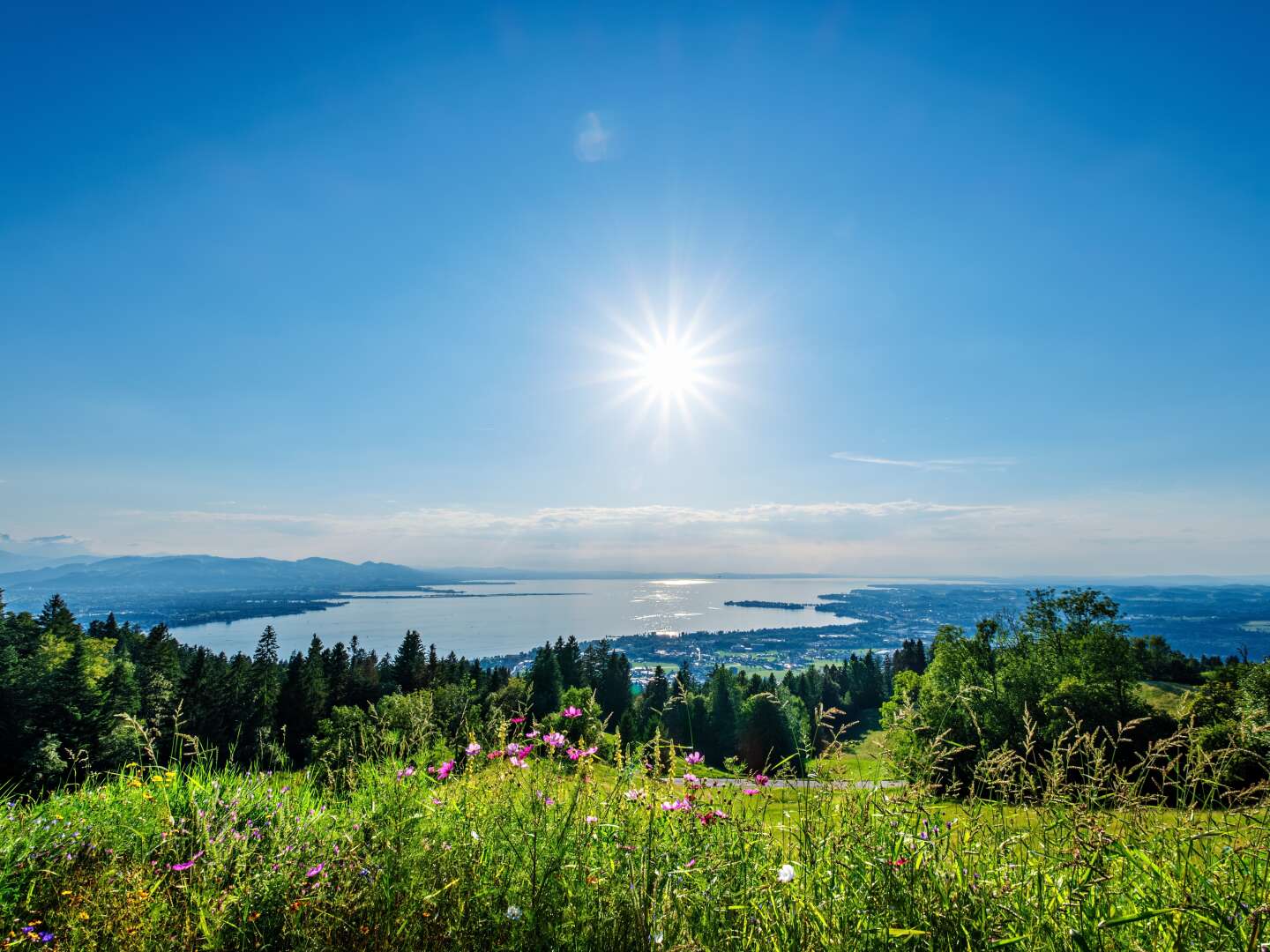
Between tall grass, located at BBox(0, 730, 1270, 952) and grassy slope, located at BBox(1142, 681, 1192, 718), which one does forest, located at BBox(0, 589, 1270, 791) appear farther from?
grassy slope, located at BBox(1142, 681, 1192, 718)

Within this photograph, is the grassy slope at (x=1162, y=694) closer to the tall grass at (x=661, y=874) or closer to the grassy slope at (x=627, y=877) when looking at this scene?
the tall grass at (x=661, y=874)

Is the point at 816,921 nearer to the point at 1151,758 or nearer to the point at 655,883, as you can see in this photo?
the point at 655,883

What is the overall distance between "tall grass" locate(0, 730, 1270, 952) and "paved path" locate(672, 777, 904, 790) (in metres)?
0.06

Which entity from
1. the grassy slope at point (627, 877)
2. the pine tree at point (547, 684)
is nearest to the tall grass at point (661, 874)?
the grassy slope at point (627, 877)

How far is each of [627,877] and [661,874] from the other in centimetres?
28

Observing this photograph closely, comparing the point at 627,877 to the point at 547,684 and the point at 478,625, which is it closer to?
the point at 547,684

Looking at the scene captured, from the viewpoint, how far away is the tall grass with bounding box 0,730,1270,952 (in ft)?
6.38

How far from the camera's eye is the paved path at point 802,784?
2.84 m

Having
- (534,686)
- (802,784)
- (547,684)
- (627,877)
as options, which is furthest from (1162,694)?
(627,877)

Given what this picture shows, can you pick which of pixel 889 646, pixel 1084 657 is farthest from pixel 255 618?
pixel 1084 657

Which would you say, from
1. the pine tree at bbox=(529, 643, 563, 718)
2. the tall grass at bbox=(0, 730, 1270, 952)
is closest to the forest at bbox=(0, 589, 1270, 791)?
the pine tree at bbox=(529, 643, 563, 718)

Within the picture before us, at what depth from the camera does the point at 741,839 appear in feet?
9.04

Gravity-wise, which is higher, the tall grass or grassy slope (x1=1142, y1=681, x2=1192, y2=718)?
the tall grass

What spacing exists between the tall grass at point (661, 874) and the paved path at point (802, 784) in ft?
0.21
